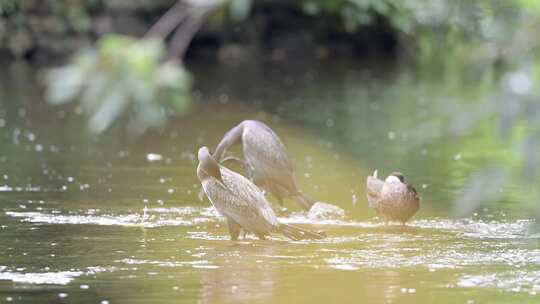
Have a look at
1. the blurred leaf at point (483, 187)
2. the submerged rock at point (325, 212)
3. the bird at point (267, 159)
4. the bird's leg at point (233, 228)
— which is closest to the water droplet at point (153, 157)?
the bird at point (267, 159)

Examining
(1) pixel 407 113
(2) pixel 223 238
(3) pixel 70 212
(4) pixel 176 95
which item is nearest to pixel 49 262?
(2) pixel 223 238

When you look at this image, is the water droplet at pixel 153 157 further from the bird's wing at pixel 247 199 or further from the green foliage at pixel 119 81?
the green foliage at pixel 119 81

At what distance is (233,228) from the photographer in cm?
1052

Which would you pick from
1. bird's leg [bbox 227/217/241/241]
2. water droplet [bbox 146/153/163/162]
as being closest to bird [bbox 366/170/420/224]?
bird's leg [bbox 227/217/241/241]

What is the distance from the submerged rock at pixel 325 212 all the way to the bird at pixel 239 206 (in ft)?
3.97

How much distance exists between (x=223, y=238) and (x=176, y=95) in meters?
6.73

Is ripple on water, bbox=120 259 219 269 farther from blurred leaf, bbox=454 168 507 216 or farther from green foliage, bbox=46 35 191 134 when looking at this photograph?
blurred leaf, bbox=454 168 507 216

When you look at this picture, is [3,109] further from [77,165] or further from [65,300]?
[65,300]

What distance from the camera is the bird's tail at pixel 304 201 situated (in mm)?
12180

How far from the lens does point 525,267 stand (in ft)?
29.7

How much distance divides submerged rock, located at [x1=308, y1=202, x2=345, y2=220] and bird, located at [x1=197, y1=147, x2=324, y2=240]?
3.97ft

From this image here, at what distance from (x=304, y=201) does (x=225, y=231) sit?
4.38 feet

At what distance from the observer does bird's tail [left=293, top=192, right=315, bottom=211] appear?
12.2m

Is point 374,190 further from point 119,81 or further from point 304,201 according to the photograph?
point 119,81
